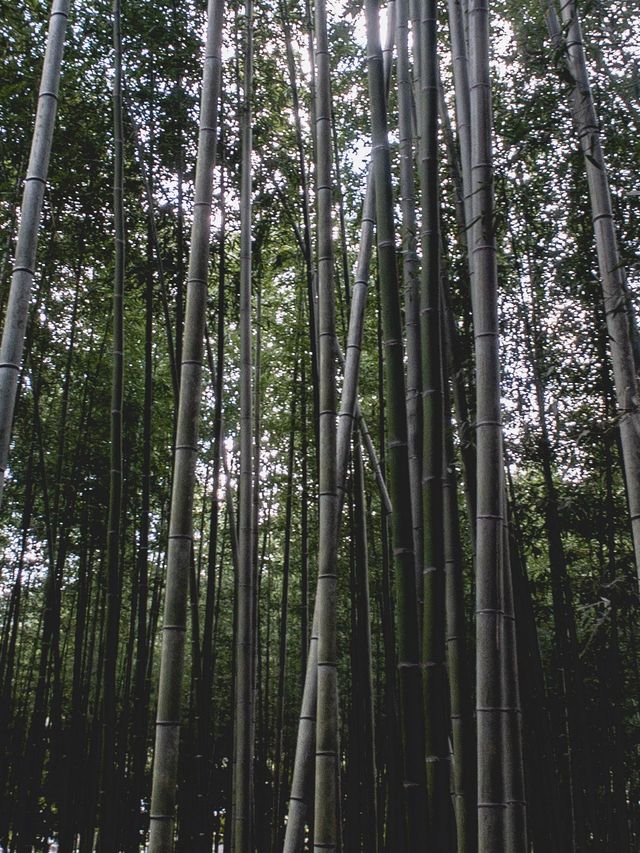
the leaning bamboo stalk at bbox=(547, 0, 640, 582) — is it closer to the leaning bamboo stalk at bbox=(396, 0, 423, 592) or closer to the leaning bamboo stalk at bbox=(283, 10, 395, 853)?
the leaning bamboo stalk at bbox=(396, 0, 423, 592)

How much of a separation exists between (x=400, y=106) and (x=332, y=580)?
183cm

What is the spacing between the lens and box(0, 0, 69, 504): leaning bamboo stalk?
6.86 ft

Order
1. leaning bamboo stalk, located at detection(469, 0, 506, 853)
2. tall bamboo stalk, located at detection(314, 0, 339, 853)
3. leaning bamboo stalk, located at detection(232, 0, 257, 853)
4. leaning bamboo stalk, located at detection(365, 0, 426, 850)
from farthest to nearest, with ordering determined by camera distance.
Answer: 1. leaning bamboo stalk, located at detection(232, 0, 257, 853)
2. tall bamboo stalk, located at detection(314, 0, 339, 853)
3. leaning bamboo stalk, located at detection(365, 0, 426, 850)
4. leaning bamboo stalk, located at detection(469, 0, 506, 853)

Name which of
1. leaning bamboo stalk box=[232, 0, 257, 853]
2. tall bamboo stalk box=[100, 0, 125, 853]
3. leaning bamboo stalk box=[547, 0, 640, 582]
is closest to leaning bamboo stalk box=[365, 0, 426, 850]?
leaning bamboo stalk box=[547, 0, 640, 582]

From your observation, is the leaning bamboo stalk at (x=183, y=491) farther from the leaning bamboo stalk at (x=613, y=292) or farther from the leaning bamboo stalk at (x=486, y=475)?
the leaning bamboo stalk at (x=613, y=292)

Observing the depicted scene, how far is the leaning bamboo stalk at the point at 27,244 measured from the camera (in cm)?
209

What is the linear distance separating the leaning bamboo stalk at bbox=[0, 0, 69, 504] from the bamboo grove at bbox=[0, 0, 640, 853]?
0.01 metres

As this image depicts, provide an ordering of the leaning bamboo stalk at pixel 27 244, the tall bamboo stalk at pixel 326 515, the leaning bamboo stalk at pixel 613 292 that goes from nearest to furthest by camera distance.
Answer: the tall bamboo stalk at pixel 326 515 < the leaning bamboo stalk at pixel 27 244 < the leaning bamboo stalk at pixel 613 292

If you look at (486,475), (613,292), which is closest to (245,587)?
(486,475)

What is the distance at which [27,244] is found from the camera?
2.20 meters

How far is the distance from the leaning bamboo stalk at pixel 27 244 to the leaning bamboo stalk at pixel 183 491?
A: 1.58 ft

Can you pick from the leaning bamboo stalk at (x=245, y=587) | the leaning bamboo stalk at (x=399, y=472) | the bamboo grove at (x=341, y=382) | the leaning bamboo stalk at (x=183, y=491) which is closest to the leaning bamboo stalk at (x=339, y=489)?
the bamboo grove at (x=341, y=382)

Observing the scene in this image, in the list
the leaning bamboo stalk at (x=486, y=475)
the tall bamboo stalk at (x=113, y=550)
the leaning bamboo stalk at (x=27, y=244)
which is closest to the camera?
the leaning bamboo stalk at (x=486, y=475)

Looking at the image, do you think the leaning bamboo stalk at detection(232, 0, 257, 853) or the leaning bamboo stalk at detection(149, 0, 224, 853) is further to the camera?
the leaning bamboo stalk at detection(232, 0, 257, 853)
